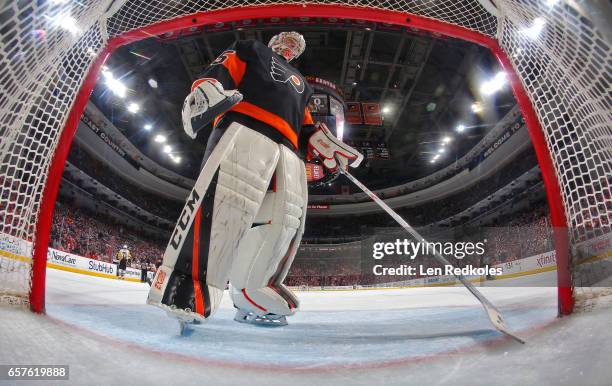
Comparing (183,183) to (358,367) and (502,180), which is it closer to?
(502,180)

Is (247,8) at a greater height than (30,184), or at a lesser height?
greater

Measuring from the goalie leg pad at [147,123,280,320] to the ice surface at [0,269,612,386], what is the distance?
0.15 metres

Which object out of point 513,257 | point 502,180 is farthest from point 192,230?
point 502,180

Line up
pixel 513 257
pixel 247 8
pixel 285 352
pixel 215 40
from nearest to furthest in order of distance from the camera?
pixel 285 352 < pixel 247 8 < pixel 513 257 < pixel 215 40

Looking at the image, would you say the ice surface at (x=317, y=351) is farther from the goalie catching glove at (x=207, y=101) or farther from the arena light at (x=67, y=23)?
the arena light at (x=67, y=23)

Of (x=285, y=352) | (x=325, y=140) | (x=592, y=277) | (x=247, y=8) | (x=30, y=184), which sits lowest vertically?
(x=285, y=352)

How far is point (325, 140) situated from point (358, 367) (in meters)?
1.12

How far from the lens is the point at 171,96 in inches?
394

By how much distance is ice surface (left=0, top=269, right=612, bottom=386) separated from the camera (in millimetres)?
706

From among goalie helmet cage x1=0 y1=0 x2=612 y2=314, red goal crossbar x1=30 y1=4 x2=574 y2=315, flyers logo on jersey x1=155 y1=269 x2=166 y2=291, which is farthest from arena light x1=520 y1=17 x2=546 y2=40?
flyers logo on jersey x1=155 y1=269 x2=166 y2=291

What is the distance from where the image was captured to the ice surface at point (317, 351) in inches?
27.8

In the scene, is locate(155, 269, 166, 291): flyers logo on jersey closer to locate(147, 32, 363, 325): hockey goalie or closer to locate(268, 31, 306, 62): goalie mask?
locate(147, 32, 363, 325): hockey goalie

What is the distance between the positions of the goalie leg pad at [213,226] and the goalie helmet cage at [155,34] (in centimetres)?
60

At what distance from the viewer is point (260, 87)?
1.36 metres
